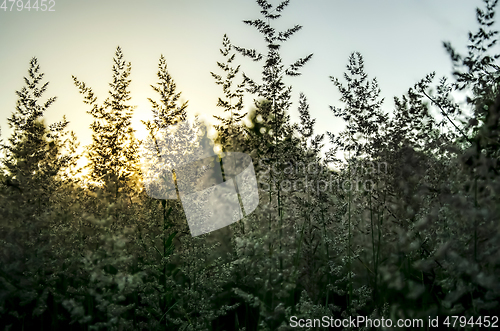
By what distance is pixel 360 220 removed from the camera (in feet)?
11.5

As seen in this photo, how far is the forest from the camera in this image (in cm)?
196

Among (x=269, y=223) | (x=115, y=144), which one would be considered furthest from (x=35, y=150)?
(x=269, y=223)

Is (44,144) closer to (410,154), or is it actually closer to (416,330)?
(410,154)

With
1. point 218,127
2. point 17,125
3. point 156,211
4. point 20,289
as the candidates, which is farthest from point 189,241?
point 17,125

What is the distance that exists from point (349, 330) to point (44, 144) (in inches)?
133
